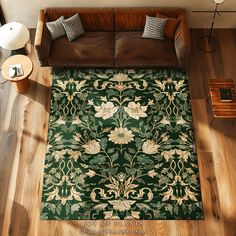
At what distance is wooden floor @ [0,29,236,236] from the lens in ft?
13.3

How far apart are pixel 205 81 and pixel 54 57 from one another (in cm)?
223

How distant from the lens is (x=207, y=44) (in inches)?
219

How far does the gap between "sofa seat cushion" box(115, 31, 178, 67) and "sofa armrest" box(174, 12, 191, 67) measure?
0.30 ft

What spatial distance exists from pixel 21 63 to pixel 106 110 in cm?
136

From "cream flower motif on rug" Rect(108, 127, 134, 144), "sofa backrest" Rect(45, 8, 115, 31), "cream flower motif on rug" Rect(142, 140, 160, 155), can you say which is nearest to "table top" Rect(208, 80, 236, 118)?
"cream flower motif on rug" Rect(142, 140, 160, 155)

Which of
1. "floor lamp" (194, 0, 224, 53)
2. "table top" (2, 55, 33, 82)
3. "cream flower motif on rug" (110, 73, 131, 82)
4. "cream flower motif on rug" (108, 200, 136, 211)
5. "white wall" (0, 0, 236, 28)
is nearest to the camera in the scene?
"cream flower motif on rug" (108, 200, 136, 211)

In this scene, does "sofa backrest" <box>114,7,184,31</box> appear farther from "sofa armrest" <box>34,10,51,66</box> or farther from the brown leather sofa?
"sofa armrest" <box>34,10,51,66</box>

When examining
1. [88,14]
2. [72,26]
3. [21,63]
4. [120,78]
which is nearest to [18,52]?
[21,63]

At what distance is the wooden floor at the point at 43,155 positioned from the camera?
404 centimetres

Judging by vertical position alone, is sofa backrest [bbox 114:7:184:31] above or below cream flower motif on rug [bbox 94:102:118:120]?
above

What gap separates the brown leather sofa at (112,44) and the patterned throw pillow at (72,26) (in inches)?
Result: 3.1

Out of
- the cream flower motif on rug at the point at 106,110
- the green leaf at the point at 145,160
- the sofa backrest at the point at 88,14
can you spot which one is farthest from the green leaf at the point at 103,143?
the sofa backrest at the point at 88,14

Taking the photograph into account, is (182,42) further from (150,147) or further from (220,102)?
(150,147)

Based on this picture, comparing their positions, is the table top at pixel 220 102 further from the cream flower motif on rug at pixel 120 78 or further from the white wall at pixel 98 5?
the white wall at pixel 98 5
